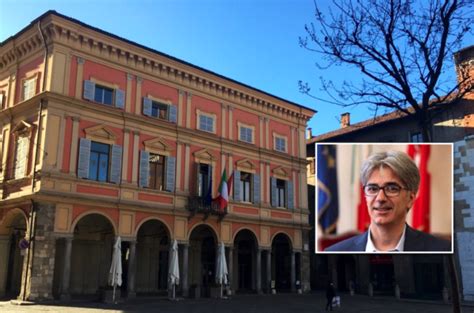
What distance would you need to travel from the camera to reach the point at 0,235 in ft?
80.1

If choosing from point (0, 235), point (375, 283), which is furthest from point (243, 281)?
point (0, 235)

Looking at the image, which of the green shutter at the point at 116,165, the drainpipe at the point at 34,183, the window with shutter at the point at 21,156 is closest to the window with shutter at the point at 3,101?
the window with shutter at the point at 21,156

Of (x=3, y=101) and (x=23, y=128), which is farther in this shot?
(x=3, y=101)

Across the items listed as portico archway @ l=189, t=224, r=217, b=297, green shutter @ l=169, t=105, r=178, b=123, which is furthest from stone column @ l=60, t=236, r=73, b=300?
portico archway @ l=189, t=224, r=217, b=297

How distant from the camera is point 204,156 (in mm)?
29328

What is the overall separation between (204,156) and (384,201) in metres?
24.9

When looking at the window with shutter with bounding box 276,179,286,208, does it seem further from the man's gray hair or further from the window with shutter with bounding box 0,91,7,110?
the man's gray hair

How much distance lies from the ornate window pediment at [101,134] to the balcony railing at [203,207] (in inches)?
220

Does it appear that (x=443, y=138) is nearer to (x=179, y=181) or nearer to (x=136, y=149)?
(x=179, y=181)

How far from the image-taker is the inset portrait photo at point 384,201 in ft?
15.3

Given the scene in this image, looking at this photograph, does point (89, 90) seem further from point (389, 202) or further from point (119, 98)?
point (389, 202)

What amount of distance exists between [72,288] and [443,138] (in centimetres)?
2471

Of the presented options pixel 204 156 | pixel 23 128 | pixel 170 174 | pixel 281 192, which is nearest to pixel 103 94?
pixel 23 128

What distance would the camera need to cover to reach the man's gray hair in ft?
15.2
